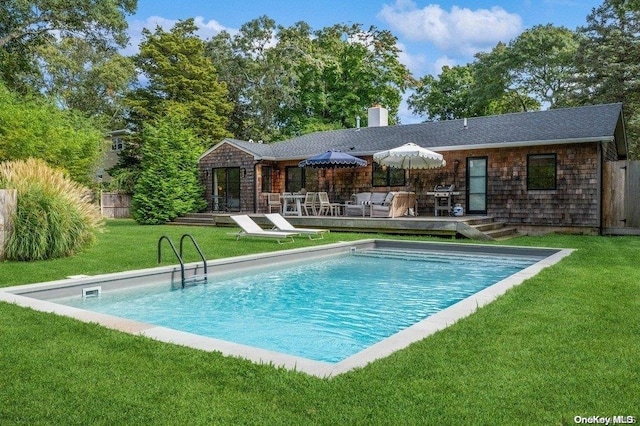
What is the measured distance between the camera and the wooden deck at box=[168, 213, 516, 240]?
13.0m

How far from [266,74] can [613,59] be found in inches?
820

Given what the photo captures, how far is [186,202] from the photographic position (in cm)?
2031

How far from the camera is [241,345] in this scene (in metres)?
3.66

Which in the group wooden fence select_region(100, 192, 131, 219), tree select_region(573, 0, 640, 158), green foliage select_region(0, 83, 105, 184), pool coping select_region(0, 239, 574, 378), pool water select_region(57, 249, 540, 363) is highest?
tree select_region(573, 0, 640, 158)

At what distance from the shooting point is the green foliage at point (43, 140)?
55.8 ft

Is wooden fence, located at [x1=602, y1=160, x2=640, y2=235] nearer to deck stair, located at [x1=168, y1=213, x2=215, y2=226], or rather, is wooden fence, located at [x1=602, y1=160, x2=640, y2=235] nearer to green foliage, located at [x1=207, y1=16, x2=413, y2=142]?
deck stair, located at [x1=168, y1=213, x2=215, y2=226]

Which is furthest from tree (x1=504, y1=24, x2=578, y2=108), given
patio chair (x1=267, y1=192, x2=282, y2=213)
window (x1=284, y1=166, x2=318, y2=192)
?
patio chair (x1=267, y1=192, x2=282, y2=213)

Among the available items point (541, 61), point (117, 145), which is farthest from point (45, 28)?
point (541, 61)

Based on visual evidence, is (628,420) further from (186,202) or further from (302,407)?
(186,202)

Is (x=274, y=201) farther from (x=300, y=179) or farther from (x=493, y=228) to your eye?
(x=493, y=228)

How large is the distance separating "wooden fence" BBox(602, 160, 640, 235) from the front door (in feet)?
10.9

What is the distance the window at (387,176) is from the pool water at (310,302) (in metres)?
7.70

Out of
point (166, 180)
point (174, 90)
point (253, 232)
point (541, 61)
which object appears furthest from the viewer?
point (174, 90)

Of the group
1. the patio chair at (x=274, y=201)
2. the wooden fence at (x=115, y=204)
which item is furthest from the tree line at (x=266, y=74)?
the patio chair at (x=274, y=201)
